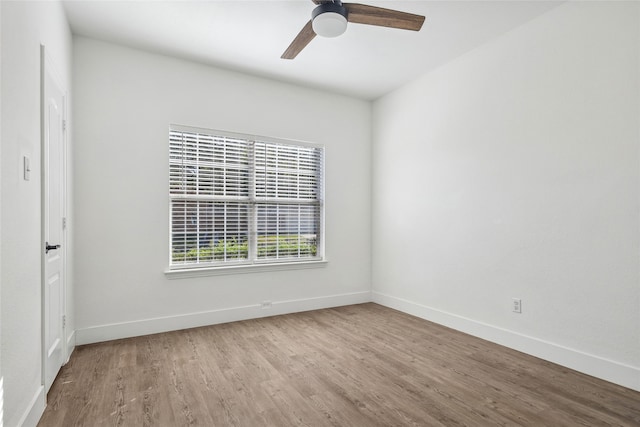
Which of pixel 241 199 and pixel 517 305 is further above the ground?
pixel 241 199

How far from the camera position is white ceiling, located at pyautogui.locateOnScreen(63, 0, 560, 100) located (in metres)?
2.82

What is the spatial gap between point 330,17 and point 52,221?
2.42m

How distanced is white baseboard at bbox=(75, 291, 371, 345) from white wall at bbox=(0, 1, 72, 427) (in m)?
1.24

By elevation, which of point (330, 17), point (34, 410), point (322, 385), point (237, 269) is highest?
point (330, 17)

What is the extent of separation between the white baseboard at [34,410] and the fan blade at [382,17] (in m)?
3.07

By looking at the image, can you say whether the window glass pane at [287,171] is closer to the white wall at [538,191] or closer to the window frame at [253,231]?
the window frame at [253,231]

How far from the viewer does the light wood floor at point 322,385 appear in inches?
81.8

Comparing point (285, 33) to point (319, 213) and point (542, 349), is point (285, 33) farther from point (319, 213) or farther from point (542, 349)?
point (542, 349)

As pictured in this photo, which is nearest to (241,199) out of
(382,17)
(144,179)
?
(144,179)

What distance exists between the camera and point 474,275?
355cm

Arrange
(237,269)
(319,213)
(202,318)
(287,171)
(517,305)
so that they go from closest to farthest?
(517,305) < (202,318) < (237,269) < (287,171) < (319,213)

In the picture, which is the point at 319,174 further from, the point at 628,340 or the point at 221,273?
the point at 628,340

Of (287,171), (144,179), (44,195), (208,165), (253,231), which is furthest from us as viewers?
(287,171)

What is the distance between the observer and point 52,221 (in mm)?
2463
